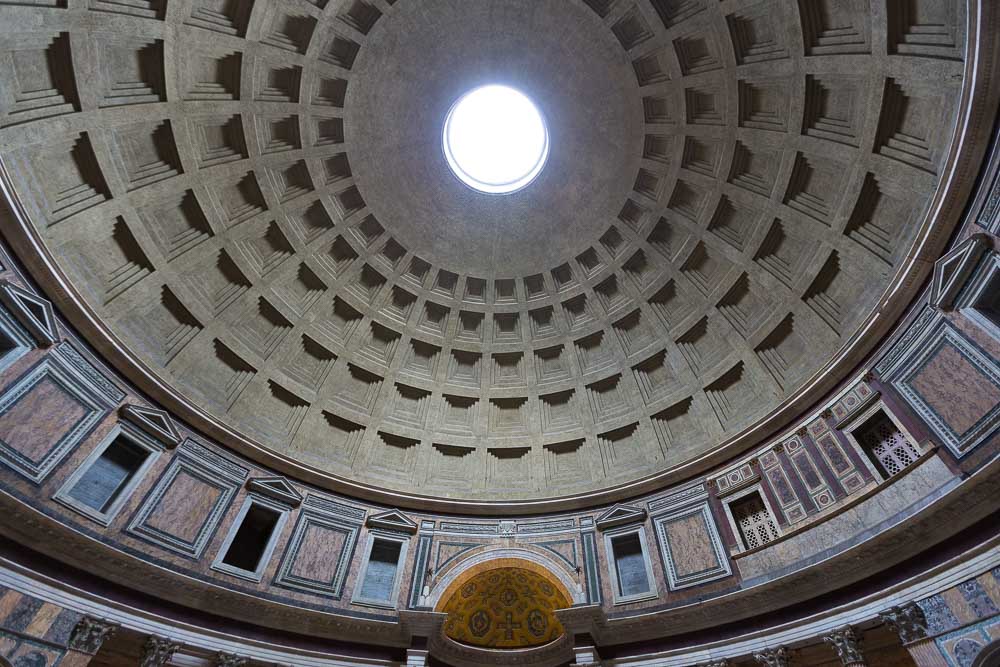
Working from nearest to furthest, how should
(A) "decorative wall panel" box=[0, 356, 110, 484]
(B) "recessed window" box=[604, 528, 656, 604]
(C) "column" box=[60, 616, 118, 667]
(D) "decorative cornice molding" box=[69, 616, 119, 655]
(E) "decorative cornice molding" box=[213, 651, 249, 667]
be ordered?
(C) "column" box=[60, 616, 118, 667] < (D) "decorative cornice molding" box=[69, 616, 119, 655] < (A) "decorative wall panel" box=[0, 356, 110, 484] < (E) "decorative cornice molding" box=[213, 651, 249, 667] < (B) "recessed window" box=[604, 528, 656, 604]

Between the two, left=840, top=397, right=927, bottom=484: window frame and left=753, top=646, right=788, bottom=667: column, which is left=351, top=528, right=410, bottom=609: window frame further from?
left=840, top=397, right=927, bottom=484: window frame

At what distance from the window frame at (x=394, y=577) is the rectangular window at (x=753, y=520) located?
35.1 feet

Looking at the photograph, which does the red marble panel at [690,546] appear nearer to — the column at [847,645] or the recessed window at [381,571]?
the column at [847,645]

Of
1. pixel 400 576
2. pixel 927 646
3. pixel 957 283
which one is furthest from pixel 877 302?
pixel 400 576

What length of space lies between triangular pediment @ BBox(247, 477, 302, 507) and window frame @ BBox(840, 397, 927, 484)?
16661mm

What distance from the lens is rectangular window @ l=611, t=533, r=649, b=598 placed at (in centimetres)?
1564

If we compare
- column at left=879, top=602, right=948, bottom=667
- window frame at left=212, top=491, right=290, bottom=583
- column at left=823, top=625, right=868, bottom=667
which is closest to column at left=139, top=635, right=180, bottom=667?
window frame at left=212, top=491, right=290, bottom=583

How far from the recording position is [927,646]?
9820mm

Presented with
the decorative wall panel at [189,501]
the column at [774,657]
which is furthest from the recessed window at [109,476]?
the column at [774,657]

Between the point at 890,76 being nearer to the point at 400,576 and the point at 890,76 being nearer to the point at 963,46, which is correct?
the point at 963,46

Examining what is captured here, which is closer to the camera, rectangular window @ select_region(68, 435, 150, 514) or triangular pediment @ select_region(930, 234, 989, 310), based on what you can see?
triangular pediment @ select_region(930, 234, 989, 310)

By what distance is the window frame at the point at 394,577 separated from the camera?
15788 mm

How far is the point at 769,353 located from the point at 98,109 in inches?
853

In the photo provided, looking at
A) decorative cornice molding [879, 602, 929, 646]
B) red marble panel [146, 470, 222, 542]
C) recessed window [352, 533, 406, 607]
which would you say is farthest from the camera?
recessed window [352, 533, 406, 607]
